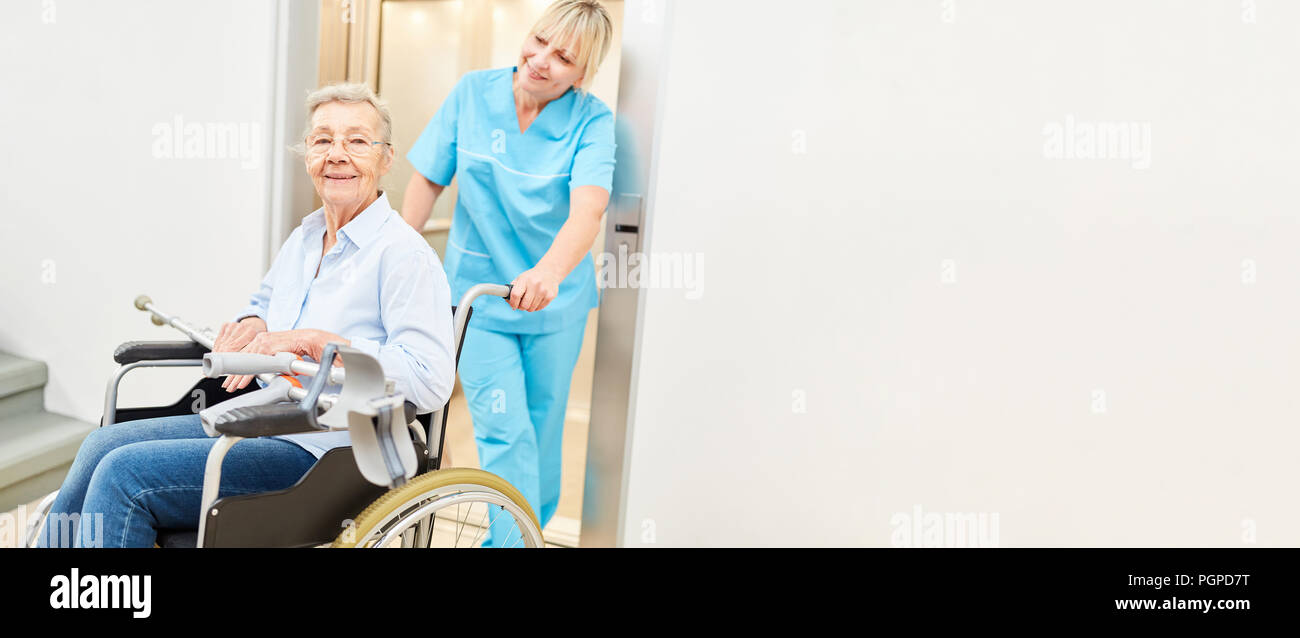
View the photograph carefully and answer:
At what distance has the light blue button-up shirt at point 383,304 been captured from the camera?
1.28 meters

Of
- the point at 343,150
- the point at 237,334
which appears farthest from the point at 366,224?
the point at 237,334

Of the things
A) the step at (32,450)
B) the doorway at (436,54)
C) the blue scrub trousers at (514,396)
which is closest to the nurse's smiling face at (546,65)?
the blue scrub trousers at (514,396)

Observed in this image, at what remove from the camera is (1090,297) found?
1.90 meters

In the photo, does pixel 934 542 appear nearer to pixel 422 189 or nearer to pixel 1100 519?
pixel 1100 519

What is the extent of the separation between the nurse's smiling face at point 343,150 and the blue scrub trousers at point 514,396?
717 millimetres

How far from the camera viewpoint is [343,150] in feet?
4.37

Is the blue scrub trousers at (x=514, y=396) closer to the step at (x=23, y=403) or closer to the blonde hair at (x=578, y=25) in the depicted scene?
the blonde hair at (x=578, y=25)

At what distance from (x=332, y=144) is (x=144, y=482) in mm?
538

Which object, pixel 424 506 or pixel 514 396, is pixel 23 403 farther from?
pixel 424 506

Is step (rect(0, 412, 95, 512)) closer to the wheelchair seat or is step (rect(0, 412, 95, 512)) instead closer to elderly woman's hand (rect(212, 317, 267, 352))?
elderly woman's hand (rect(212, 317, 267, 352))

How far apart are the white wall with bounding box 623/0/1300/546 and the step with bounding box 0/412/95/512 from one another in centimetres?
167

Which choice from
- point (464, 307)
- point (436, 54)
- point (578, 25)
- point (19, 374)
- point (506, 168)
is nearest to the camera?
point (464, 307)

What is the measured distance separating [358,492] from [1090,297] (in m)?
1.51
